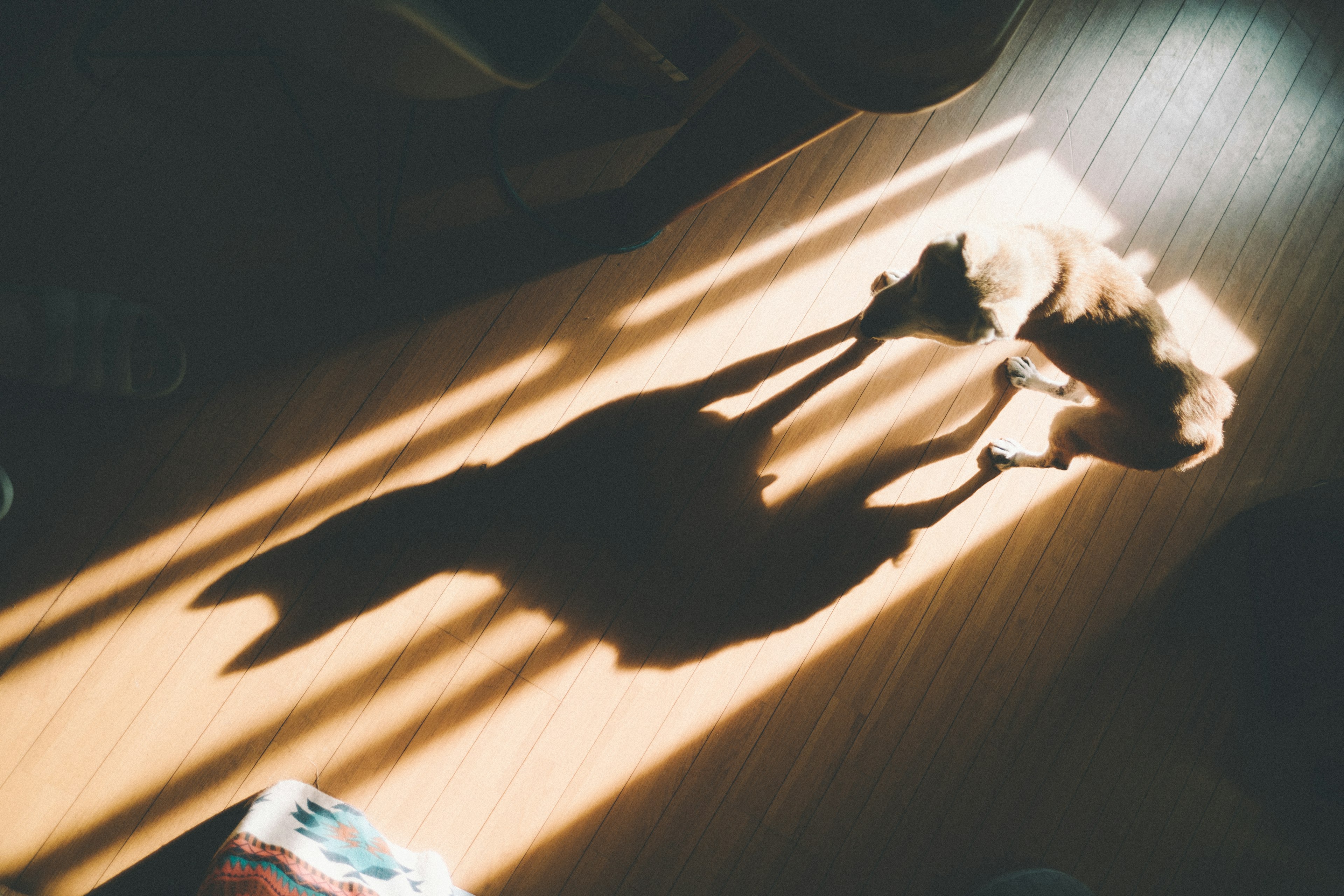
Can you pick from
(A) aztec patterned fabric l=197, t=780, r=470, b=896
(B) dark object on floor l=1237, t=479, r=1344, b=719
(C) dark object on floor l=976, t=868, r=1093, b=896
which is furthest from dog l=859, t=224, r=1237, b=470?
(A) aztec patterned fabric l=197, t=780, r=470, b=896

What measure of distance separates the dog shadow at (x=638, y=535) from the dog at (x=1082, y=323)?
42 cm

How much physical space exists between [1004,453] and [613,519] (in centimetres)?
125

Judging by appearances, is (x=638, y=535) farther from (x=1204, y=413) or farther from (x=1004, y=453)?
(x=1204, y=413)

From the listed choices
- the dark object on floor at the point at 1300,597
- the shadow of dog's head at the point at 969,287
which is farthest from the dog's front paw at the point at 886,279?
the dark object on floor at the point at 1300,597

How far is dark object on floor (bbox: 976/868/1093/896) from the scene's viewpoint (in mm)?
1809

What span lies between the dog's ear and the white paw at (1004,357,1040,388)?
0.66 metres

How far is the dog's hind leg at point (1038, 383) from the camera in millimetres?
1955

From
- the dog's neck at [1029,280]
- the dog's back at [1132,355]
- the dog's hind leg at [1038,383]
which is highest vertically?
the dog's neck at [1029,280]

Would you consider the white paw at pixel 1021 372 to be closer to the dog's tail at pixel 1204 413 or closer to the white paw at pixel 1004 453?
the white paw at pixel 1004 453

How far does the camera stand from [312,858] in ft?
4.67

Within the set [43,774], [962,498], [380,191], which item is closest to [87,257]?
[380,191]

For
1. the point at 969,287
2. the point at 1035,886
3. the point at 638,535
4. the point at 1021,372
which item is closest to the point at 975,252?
the point at 969,287

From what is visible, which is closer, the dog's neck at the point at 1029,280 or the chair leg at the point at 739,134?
the chair leg at the point at 739,134

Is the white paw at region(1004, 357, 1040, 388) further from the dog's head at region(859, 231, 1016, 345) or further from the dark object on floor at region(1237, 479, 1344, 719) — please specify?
the dark object on floor at region(1237, 479, 1344, 719)
